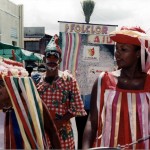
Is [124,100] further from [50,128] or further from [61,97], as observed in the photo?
[61,97]

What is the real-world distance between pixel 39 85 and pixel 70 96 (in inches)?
12.8

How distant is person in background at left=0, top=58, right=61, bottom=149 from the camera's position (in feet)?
7.69

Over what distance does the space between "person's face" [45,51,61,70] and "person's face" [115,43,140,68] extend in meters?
1.69

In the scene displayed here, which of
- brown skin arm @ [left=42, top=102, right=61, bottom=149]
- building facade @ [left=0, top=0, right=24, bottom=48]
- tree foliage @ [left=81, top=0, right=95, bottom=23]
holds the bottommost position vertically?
brown skin arm @ [left=42, top=102, right=61, bottom=149]

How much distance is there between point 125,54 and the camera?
8.59 feet

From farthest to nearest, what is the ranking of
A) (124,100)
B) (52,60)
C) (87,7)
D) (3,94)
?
(87,7) < (52,60) < (124,100) < (3,94)

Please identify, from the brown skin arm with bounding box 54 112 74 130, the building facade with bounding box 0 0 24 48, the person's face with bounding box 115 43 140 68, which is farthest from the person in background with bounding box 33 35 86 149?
the building facade with bounding box 0 0 24 48

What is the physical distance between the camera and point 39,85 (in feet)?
13.7

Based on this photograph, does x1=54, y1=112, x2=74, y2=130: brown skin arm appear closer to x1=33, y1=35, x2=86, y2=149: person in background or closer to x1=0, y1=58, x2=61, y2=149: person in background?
x1=33, y1=35, x2=86, y2=149: person in background

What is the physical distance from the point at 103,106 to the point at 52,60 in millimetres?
1831

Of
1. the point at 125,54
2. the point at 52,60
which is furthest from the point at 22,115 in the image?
the point at 52,60

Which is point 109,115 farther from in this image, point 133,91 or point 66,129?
point 66,129

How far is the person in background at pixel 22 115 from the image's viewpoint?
7.69ft

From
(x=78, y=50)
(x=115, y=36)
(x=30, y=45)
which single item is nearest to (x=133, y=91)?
(x=115, y=36)
